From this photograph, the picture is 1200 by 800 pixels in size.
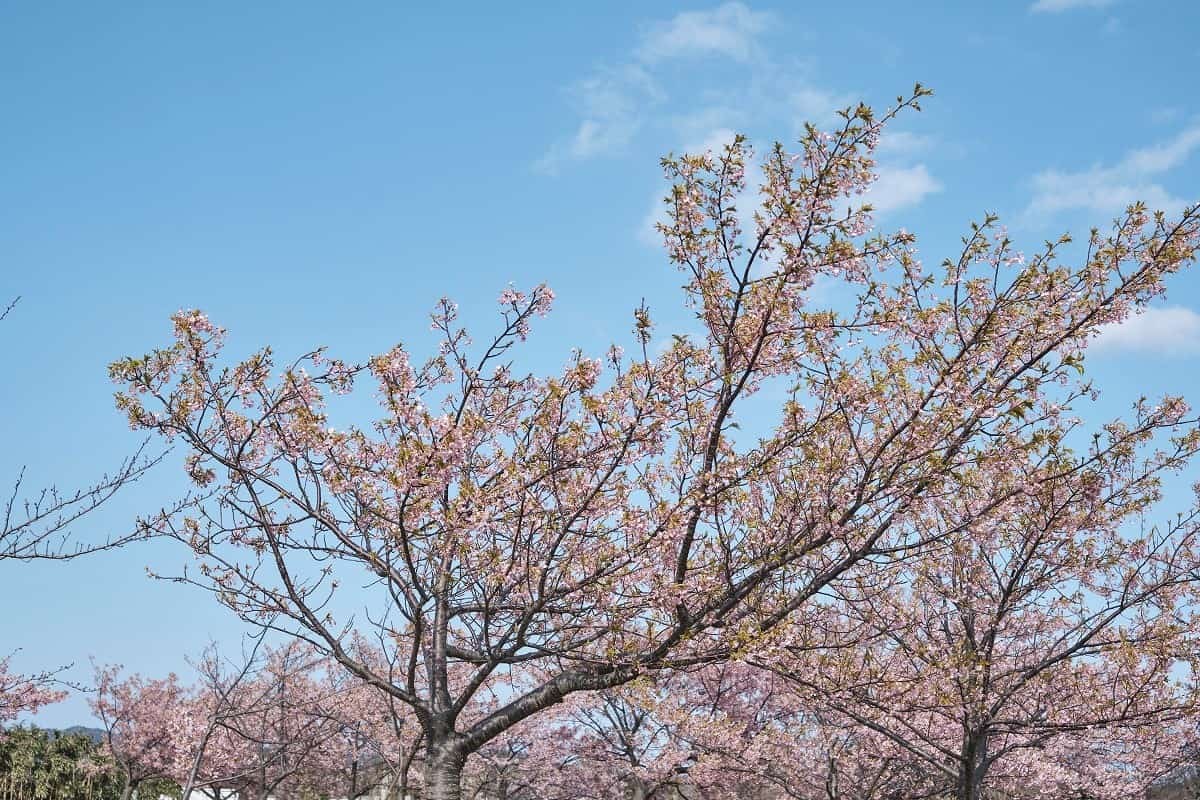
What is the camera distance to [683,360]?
7539 millimetres

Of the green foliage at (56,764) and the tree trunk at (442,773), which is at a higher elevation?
the green foliage at (56,764)

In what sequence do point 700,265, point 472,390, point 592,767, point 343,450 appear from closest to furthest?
point 700,265, point 343,450, point 472,390, point 592,767

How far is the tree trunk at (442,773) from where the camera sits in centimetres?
790

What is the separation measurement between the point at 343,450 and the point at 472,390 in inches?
67.5

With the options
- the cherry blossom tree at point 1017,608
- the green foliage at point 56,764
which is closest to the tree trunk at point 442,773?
the cherry blossom tree at point 1017,608

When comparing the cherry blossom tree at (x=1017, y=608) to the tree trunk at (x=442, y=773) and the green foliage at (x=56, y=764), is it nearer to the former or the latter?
the tree trunk at (x=442, y=773)

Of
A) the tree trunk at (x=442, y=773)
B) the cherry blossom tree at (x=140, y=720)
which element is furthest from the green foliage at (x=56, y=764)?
the tree trunk at (x=442, y=773)

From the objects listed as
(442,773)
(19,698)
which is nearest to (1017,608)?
(442,773)

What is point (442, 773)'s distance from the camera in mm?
7953

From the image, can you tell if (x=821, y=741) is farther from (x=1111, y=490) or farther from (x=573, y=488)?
(x=573, y=488)

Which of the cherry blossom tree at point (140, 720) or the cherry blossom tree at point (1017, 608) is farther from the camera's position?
the cherry blossom tree at point (140, 720)

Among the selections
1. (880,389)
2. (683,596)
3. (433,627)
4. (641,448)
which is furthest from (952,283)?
(433,627)

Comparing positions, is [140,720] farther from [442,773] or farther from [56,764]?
[442,773]

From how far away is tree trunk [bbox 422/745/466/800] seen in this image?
7898 mm
